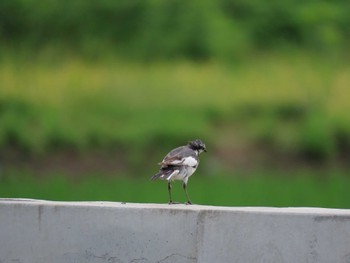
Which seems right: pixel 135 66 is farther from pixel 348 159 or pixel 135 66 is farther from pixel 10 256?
pixel 10 256

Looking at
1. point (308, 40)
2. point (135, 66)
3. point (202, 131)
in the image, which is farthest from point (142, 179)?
point (308, 40)

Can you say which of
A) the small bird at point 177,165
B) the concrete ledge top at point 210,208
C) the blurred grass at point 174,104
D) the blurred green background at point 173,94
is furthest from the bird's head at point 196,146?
the blurred grass at point 174,104

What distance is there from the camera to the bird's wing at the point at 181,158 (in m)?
8.95

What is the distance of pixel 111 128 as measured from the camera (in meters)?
28.0

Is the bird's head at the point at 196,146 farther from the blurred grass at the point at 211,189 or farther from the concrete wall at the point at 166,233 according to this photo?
the blurred grass at the point at 211,189

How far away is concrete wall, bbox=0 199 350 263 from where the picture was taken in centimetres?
739

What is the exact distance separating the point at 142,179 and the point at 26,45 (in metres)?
8.33

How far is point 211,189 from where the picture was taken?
21641mm

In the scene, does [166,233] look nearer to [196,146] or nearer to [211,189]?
[196,146]

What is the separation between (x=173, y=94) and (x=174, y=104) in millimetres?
339

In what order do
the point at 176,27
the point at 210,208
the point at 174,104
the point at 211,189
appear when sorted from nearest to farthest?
the point at 210,208 < the point at 211,189 < the point at 174,104 < the point at 176,27

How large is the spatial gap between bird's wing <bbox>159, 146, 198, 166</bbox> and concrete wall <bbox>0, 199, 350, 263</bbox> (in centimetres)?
122

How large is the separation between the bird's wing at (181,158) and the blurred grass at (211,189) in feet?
31.0

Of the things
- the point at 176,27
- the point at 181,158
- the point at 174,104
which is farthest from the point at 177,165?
the point at 176,27
